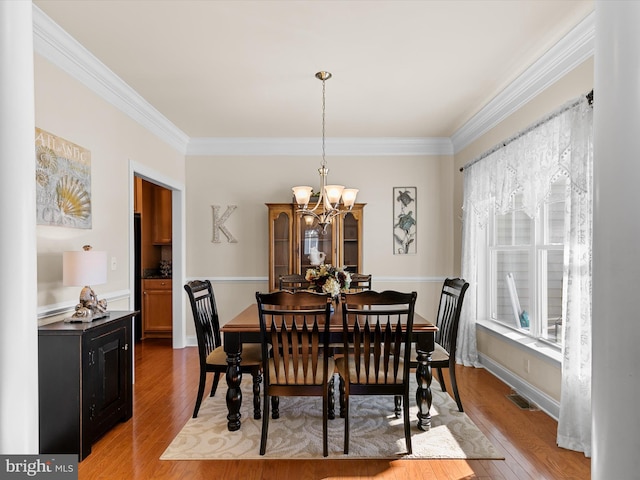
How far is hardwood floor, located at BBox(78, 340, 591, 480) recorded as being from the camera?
223 cm

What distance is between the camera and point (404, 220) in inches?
205

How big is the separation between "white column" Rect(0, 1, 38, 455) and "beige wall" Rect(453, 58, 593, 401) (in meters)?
2.98

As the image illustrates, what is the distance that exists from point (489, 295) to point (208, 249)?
3.51m

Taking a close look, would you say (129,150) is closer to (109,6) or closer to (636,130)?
(109,6)

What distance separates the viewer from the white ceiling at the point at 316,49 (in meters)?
2.34

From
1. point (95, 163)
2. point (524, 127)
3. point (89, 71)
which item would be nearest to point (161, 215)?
point (95, 163)

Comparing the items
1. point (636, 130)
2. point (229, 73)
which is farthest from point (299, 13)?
point (636, 130)

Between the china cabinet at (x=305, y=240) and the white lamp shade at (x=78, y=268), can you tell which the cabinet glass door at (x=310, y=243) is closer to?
the china cabinet at (x=305, y=240)

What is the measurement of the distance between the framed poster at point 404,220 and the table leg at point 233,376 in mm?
3062

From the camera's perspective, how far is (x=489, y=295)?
4375mm

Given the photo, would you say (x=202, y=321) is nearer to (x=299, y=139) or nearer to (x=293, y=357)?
(x=293, y=357)

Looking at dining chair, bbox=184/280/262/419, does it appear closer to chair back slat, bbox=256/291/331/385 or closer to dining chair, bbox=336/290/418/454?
chair back slat, bbox=256/291/331/385

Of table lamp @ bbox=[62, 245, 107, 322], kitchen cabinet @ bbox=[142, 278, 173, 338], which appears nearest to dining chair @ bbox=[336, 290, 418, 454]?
table lamp @ bbox=[62, 245, 107, 322]

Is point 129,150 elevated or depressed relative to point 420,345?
elevated
